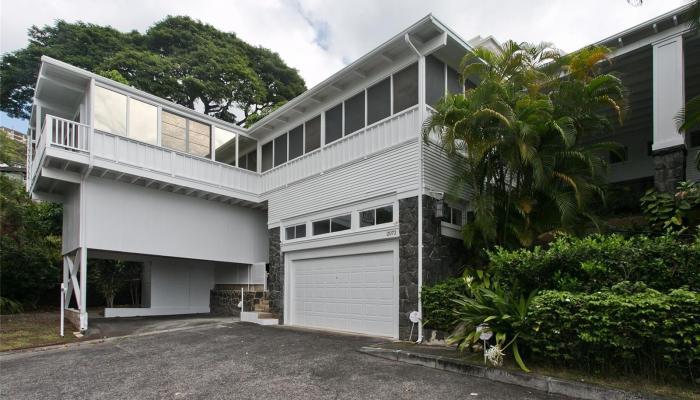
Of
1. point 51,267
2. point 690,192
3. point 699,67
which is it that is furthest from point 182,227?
point 699,67

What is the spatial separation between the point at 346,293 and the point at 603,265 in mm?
5816

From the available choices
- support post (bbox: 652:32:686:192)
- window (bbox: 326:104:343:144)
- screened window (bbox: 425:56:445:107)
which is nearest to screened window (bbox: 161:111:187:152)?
window (bbox: 326:104:343:144)

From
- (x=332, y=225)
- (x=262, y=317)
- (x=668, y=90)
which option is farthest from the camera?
(x=262, y=317)

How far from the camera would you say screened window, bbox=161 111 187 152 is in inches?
480

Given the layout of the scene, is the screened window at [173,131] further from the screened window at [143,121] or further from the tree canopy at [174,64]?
the tree canopy at [174,64]

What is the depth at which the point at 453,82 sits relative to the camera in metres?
10.0

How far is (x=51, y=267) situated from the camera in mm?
16047

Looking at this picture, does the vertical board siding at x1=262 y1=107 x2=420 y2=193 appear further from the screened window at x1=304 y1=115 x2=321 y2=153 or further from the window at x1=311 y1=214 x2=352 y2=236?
the window at x1=311 y1=214 x2=352 y2=236

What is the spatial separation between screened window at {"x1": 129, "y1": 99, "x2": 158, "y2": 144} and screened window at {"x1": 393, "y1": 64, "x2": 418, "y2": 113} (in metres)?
6.78

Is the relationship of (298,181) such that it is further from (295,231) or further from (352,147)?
(352,147)

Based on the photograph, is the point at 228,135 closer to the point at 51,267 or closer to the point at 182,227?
the point at 182,227

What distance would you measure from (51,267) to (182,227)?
23.8 ft

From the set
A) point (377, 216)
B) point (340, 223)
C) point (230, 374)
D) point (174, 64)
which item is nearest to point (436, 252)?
point (377, 216)

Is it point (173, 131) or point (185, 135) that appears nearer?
point (173, 131)
